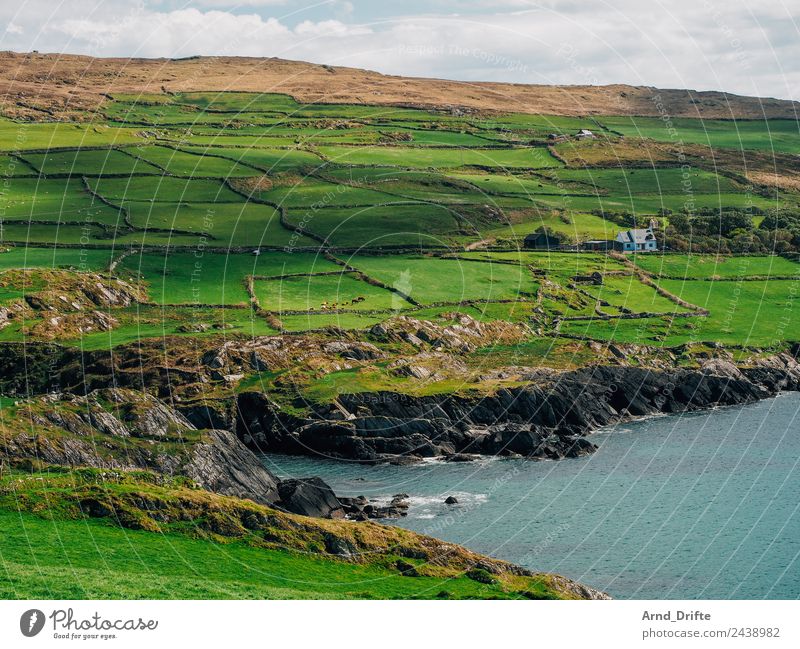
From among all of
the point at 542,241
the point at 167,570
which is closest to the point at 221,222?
the point at 542,241

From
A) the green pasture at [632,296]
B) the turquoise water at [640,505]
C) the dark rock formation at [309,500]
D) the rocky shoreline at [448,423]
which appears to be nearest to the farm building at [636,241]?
the green pasture at [632,296]

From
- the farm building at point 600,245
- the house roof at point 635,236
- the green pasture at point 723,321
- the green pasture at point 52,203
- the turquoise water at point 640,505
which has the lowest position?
the turquoise water at point 640,505

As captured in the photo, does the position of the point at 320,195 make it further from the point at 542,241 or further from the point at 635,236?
the point at 635,236

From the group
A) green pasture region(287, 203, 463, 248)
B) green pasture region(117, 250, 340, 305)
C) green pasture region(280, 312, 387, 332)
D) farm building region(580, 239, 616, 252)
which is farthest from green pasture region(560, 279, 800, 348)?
green pasture region(117, 250, 340, 305)

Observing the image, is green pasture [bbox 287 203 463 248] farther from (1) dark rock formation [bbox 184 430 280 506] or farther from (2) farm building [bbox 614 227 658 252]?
(1) dark rock formation [bbox 184 430 280 506]

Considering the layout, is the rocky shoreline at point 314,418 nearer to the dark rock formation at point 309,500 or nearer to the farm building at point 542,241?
the dark rock formation at point 309,500

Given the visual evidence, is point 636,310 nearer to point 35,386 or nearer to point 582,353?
point 582,353

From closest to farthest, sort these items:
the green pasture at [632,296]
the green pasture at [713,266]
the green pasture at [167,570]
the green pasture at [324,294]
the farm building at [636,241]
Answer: the green pasture at [167,570], the green pasture at [324,294], the green pasture at [632,296], the green pasture at [713,266], the farm building at [636,241]
